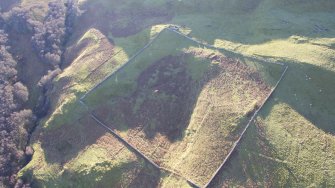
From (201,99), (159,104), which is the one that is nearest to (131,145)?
(159,104)

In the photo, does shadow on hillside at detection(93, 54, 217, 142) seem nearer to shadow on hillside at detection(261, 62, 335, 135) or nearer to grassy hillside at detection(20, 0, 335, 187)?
grassy hillside at detection(20, 0, 335, 187)

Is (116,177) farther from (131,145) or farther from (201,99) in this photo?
(201,99)

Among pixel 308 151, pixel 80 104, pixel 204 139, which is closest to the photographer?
pixel 308 151

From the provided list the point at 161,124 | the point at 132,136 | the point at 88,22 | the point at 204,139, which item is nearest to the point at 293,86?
the point at 204,139

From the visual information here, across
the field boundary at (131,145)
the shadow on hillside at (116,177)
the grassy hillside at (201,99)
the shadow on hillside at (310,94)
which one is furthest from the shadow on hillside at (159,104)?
the shadow on hillside at (310,94)

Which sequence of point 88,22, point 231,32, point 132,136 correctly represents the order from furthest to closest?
point 88,22 → point 231,32 → point 132,136

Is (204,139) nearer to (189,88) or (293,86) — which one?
(189,88)
